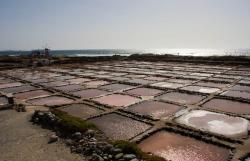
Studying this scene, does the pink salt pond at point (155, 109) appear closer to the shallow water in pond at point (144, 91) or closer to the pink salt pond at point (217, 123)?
the pink salt pond at point (217, 123)

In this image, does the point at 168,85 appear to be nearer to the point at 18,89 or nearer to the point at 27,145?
the point at 18,89

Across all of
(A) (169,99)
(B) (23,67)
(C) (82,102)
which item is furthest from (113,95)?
(B) (23,67)

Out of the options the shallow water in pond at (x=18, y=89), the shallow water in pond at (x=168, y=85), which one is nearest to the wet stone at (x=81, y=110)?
the shallow water in pond at (x=18, y=89)

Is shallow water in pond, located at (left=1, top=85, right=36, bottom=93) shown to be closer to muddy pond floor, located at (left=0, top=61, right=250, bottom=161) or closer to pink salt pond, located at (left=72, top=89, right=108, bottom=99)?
muddy pond floor, located at (left=0, top=61, right=250, bottom=161)

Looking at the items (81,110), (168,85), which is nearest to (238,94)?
(168,85)

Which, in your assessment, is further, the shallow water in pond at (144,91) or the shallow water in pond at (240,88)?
the shallow water in pond at (240,88)

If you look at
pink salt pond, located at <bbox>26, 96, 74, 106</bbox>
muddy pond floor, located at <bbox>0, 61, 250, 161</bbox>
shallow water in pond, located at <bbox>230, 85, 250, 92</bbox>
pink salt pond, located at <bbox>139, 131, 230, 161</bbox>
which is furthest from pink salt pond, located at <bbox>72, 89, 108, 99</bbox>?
shallow water in pond, located at <bbox>230, 85, 250, 92</bbox>
